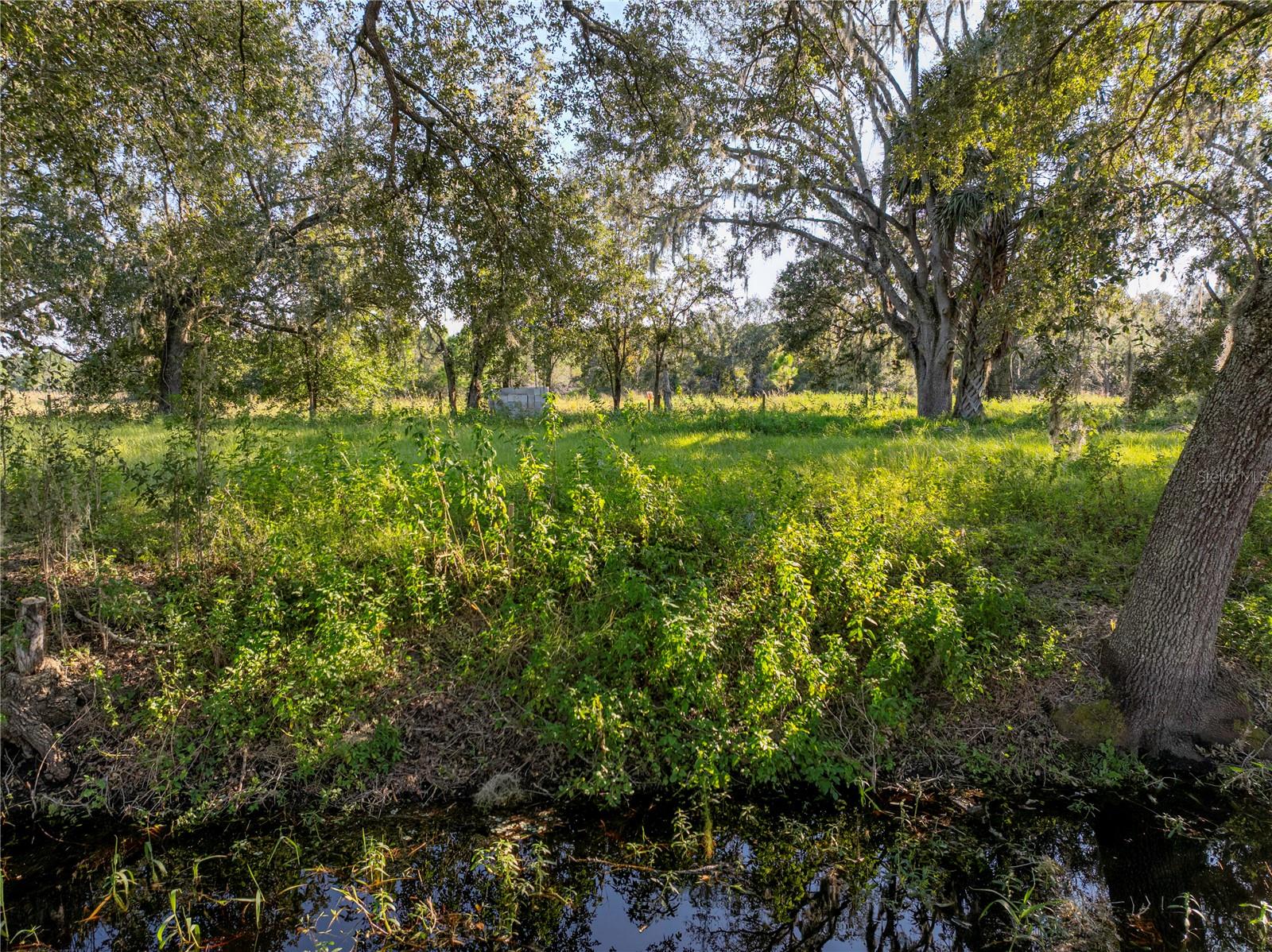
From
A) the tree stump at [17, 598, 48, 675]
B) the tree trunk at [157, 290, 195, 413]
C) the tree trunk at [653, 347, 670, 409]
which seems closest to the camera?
the tree stump at [17, 598, 48, 675]

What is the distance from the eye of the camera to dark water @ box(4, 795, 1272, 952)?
3.69m

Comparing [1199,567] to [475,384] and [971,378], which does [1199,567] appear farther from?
[475,384]

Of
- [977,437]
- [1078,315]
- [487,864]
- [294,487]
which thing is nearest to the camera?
[487,864]

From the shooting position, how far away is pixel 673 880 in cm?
415

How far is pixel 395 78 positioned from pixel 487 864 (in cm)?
712

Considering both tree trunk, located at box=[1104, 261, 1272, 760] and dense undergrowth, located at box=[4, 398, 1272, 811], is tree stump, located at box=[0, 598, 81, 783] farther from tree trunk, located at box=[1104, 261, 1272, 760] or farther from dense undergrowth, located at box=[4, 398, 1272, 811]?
tree trunk, located at box=[1104, 261, 1272, 760]

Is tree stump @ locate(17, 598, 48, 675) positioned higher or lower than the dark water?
higher

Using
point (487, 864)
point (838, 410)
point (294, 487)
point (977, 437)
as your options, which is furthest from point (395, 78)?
point (838, 410)

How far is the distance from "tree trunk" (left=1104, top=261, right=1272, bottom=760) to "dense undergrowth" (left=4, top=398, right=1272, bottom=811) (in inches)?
16.8

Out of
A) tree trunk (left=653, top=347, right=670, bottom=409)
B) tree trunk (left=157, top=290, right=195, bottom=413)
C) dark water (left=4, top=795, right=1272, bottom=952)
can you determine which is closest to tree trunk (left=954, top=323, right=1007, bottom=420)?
tree trunk (left=653, top=347, right=670, bottom=409)

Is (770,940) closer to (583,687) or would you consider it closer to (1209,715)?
(583,687)

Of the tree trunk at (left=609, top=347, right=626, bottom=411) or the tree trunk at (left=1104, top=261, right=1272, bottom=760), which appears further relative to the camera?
the tree trunk at (left=609, top=347, right=626, bottom=411)

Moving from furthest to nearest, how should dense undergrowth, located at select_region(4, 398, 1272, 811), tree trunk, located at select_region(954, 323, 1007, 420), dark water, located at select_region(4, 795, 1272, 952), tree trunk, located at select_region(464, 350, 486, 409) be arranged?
1. tree trunk, located at select_region(464, 350, 486, 409)
2. tree trunk, located at select_region(954, 323, 1007, 420)
3. dense undergrowth, located at select_region(4, 398, 1272, 811)
4. dark water, located at select_region(4, 795, 1272, 952)

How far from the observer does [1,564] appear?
6.02m
